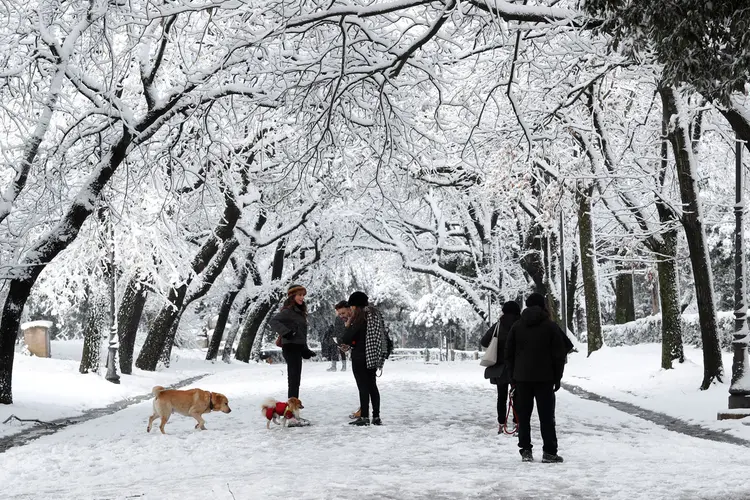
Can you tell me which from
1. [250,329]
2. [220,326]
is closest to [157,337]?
[220,326]

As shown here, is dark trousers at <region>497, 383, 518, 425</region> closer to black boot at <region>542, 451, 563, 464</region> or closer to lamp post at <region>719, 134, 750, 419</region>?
black boot at <region>542, 451, 563, 464</region>

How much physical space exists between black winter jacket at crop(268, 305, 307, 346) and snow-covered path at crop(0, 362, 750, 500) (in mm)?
1286

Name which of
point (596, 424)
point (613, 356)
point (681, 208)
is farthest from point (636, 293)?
point (596, 424)

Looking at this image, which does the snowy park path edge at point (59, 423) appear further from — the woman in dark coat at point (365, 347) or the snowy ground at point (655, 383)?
the snowy ground at point (655, 383)

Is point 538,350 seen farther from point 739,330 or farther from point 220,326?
point 220,326

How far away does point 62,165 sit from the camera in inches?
637

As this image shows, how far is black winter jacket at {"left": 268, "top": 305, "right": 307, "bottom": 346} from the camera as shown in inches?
532

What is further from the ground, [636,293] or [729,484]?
[636,293]

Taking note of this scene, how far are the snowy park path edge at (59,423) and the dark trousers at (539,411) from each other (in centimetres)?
609

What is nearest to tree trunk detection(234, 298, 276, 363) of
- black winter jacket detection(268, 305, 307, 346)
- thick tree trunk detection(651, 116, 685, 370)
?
thick tree trunk detection(651, 116, 685, 370)

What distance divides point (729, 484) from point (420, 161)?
913 cm

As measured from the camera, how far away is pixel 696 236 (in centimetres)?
1725

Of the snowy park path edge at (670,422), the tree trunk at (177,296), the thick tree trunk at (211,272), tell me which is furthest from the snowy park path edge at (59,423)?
the thick tree trunk at (211,272)

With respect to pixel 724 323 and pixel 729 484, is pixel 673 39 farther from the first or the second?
pixel 724 323
